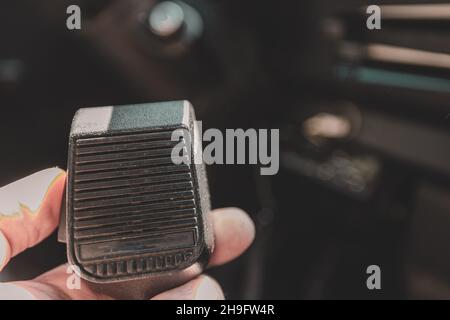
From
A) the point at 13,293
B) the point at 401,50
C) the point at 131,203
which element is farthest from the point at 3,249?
the point at 401,50

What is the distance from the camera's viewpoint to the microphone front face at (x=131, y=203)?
519 mm

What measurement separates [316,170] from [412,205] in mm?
240

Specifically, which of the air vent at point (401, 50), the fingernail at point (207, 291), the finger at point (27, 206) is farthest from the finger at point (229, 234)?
the air vent at point (401, 50)

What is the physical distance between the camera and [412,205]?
112 centimetres

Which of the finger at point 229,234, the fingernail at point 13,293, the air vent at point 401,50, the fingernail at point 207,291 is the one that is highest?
the air vent at point 401,50

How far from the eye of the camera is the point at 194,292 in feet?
1.92

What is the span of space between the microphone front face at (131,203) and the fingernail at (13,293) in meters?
0.09

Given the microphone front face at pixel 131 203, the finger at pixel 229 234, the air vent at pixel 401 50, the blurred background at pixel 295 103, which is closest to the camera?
the microphone front face at pixel 131 203

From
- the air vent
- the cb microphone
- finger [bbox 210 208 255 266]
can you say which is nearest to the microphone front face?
the cb microphone

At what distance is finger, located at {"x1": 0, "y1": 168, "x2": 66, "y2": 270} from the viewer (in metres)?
0.58

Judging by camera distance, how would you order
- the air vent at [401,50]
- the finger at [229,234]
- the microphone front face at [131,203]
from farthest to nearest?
the air vent at [401,50], the finger at [229,234], the microphone front face at [131,203]

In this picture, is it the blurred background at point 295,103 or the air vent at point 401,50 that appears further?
the blurred background at point 295,103

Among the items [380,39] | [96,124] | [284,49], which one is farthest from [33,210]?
[284,49]

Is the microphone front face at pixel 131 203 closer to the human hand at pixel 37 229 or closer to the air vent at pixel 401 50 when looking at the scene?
the human hand at pixel 37 229
